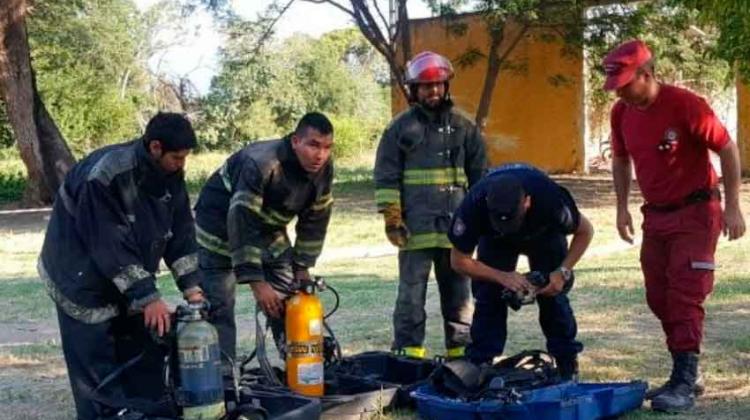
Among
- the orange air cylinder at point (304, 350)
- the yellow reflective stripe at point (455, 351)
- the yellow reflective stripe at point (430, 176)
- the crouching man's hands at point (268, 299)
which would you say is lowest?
the yellow reflective stripe at point (455, 351)

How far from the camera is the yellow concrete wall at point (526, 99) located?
1120 inches

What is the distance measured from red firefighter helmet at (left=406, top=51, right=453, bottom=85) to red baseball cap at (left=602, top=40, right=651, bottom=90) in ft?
3.79

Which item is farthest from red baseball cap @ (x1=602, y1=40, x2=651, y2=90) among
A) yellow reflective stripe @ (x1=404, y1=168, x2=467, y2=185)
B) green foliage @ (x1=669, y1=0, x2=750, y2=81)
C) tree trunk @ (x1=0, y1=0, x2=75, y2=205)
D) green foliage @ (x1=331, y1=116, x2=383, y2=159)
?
green foliage @ (x1=331, y1=116, x2=383, y2=159)

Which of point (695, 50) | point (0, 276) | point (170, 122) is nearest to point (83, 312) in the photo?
point (170, 122)

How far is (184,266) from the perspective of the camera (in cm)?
606

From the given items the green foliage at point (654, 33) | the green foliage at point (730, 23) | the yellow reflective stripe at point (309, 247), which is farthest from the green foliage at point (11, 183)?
the yellow reflective stripe at point (309, 247)

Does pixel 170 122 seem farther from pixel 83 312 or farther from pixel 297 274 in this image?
pixel 297 274

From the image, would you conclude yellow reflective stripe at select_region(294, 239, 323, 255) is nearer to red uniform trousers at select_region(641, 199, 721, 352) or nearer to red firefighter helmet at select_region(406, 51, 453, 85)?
red firefighter helmet at select_region(406, 51, 453, 85)

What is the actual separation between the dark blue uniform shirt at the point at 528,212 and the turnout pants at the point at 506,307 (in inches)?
8.0

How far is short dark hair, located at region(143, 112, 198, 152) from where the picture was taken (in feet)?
18.1

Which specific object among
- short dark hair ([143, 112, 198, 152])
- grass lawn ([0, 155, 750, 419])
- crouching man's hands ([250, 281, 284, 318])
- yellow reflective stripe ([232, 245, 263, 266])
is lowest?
grass lawn ([0, 155, 750, 419])

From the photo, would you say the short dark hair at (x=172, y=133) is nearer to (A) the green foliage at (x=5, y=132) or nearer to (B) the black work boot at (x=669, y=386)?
(B) the black work boot at (x=669, y=386)

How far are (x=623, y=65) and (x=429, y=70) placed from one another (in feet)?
4.30

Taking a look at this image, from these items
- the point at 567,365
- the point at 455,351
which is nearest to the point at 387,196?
the point at 455,351
